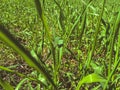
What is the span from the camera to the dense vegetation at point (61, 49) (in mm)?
581

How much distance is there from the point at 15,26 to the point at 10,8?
38.1 inches

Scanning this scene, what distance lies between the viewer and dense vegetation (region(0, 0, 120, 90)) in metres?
0.58

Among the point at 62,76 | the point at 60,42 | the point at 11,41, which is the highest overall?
the point at 11,41

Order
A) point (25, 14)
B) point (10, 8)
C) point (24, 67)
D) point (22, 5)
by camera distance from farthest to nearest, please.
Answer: point (22, 5) → point (10, 8) → point (25, 14) → point (24, 67)

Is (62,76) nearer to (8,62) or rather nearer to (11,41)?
(8,62)

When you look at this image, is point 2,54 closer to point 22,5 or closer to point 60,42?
point 60,42

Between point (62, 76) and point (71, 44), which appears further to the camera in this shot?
point (71, 44)

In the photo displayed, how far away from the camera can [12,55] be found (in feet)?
6.39

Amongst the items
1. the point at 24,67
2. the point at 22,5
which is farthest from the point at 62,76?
the point at 22,5

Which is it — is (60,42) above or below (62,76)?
above

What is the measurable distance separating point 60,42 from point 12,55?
2.68ft

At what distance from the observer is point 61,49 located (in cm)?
119

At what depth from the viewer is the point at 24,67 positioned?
1830mm

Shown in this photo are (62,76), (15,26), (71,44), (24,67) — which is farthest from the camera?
(15,26)
